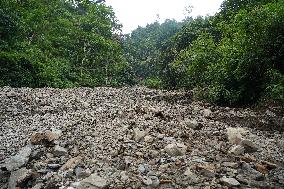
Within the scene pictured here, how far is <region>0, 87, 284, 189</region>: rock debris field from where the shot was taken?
476 centimetres

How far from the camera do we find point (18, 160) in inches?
224

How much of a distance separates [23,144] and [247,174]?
13.3 feet

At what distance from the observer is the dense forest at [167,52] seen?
31.3ft

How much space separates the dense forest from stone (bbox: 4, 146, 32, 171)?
5952mm

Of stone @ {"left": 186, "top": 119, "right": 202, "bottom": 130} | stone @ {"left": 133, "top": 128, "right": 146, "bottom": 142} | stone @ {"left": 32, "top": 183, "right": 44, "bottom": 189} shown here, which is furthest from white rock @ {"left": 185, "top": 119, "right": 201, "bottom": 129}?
stone @ {"left": 32, "top": 183, "right": 44, "bottom": 189}

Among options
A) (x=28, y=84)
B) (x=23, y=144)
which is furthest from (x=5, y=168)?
(x=28, y=84)

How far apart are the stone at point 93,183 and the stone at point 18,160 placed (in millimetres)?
1467

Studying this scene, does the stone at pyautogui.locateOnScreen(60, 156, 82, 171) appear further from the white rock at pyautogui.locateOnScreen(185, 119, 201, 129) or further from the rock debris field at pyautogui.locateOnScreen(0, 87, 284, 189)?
the white rock at pyautogui.locateOnScreen(185, 119, 201, 129)

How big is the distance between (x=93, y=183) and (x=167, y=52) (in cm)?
2284

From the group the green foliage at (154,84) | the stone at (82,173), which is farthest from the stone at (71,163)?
the green foliage at (154,84)

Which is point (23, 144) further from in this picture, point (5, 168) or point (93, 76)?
point (93, 76)

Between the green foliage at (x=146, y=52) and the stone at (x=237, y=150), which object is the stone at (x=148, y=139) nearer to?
the stone at (x=237, y=150)

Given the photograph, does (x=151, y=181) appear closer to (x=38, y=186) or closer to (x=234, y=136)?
(x=38, y=186)

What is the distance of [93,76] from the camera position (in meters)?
26.2
